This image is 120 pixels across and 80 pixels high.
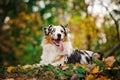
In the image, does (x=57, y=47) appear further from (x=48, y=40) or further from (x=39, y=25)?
(x=39, y=25)

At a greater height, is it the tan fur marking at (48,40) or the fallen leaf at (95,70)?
the tan fur marking at (48,40)

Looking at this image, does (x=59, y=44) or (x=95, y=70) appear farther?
(x=59, y=44)

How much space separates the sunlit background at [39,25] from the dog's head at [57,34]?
8.46 m

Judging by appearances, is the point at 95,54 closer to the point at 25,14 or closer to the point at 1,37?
the point at 25,14

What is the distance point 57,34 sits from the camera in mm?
9711

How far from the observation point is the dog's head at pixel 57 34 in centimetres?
973

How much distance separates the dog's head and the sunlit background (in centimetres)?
846

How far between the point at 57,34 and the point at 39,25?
15907mm

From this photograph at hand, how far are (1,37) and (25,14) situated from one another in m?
2.34

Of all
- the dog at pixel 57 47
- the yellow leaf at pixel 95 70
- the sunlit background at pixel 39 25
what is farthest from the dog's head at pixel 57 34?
the sunlit background at pixel 39 25

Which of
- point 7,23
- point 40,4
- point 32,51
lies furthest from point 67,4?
point 32,51

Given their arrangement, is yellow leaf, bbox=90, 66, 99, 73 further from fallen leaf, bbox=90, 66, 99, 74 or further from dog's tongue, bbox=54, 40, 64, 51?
dog's tongue, bbox=54, 40, 64, 51

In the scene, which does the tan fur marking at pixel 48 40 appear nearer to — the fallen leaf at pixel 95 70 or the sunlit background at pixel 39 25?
the fallen leaf at pixel 95 70

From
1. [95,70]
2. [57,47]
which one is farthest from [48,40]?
[95,70]
